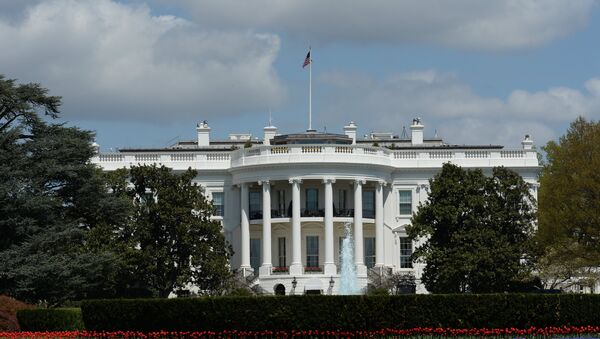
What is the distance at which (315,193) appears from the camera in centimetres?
8794

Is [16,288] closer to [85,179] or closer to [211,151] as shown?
[85,179]

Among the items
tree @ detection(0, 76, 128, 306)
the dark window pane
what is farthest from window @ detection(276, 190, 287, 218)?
tree @ detection(0, 76, 128, 306)

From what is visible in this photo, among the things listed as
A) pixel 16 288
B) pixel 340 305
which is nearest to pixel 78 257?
pixel 16 288

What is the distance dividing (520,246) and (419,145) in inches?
979

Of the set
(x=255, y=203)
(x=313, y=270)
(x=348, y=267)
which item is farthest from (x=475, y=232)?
(x=255, y=203)

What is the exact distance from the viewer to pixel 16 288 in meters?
56.0

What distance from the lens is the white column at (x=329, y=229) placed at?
84.0 m

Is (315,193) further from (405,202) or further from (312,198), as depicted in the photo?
(405,202)

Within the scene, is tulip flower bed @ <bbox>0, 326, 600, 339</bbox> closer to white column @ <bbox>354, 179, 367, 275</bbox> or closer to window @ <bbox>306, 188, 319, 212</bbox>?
white column @ <bbox>354, 179, 367, 275</bbox>

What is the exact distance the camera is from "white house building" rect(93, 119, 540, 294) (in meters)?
85.2

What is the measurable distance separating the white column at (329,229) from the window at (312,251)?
2639mm

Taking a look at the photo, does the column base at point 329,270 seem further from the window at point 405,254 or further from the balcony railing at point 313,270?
the window at point 405,254

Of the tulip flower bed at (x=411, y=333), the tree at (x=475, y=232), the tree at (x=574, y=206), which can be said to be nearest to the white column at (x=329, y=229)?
the tree at (x=475, y=232)

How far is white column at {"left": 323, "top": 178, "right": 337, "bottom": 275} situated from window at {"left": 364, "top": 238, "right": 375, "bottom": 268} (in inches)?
179
